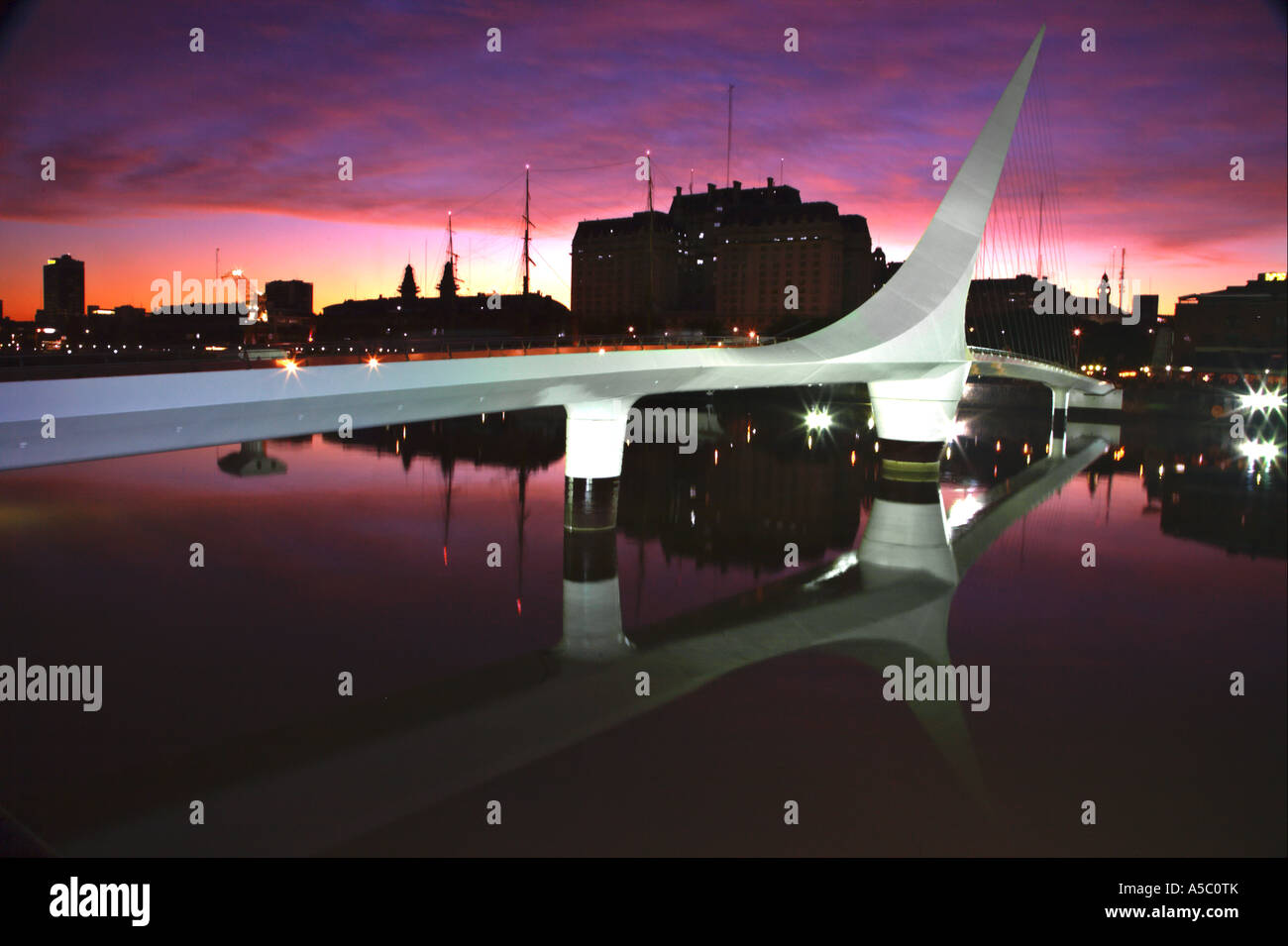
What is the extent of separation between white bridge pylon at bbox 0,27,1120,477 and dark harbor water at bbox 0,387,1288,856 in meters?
2.77

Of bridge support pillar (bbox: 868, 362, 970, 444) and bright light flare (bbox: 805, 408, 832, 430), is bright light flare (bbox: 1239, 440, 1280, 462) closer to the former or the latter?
bridge support pillar (bbox: 868, 362, 970, 444)

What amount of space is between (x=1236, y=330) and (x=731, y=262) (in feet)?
145

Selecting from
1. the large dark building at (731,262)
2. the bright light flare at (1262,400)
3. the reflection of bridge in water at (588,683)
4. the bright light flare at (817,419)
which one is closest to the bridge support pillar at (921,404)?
the reflection of bridge in water at (588,683)

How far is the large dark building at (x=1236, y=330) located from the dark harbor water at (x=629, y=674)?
34177 mm

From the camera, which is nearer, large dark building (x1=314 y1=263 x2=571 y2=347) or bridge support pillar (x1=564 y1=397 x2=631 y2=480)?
bridge support pillar (x1=564 y1=397 x2=631 y2=480)

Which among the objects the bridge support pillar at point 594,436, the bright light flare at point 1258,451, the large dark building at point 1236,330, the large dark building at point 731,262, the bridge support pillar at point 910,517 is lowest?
the bridge support pillar at point 910,517

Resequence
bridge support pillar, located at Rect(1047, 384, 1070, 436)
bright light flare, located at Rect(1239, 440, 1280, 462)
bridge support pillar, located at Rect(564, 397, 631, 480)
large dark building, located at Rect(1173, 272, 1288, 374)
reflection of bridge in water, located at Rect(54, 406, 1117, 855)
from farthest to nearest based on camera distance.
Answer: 1. large dark building, located at Rect(1173, 272, 1288, 374)
2. bridge support pillar, located at Rect(1047, 384, 1070, 436)
3. bright light flare, located at Rect(1239, 440, 1280, 462)
4. bridge support pillar, located at Rect(564, 397, 631, 480)
5. reflection of bridge in water, located at Rect(54, 406, 1117, 855)

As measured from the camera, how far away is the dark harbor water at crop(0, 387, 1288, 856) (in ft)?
23.2

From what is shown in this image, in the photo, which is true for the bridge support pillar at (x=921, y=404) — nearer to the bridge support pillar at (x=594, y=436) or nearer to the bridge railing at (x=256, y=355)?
the bridge railing at (x=256, y=355)

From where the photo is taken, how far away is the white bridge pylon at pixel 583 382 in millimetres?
8914

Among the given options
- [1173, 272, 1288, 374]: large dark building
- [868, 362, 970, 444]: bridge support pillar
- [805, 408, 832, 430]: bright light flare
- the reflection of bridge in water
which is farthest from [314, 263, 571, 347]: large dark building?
[1173, 272, 1288, 374]: large dark building
